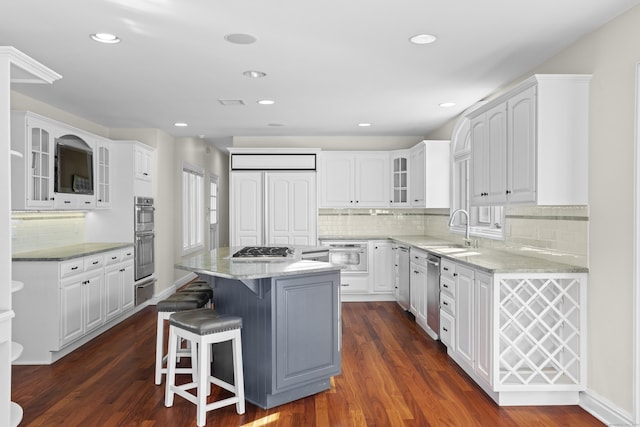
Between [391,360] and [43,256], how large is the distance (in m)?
3.34

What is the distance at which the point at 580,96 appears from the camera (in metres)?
3.20

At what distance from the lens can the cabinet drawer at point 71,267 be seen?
4.32m

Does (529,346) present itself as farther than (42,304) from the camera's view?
No

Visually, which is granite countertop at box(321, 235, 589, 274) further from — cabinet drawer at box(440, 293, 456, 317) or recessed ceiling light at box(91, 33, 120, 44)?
recessed ceiling light at box(91, 33, 120, 44)

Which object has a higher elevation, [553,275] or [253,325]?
[553,275]

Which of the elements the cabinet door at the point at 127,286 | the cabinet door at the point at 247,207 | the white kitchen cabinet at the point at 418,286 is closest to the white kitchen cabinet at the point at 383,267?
the white kitchen cabinet at the point at 418,286

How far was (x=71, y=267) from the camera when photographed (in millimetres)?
4441

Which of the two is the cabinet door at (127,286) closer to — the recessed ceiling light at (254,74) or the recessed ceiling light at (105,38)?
the recessed ceiling light at (254,74)

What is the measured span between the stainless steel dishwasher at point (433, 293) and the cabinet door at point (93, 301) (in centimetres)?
349

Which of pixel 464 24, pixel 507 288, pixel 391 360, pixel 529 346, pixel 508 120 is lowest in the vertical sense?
pixel 391 360

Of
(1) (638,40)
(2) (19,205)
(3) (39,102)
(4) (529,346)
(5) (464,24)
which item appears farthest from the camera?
(3) (39,102)

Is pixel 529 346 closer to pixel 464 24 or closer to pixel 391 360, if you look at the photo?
pixel 391 360

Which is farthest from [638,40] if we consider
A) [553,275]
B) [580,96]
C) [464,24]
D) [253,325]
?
[253,325]

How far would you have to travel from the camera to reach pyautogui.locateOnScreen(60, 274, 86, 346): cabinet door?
4.29 metres
